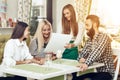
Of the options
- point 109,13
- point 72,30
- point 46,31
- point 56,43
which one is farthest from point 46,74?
point 109,13

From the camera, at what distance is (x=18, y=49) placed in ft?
9.46

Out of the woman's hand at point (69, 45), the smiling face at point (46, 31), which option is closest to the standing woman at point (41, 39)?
the smiling face at point (46, 31)

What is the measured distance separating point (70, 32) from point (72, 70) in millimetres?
1165

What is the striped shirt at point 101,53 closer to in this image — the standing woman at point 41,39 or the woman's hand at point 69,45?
the woman's hand at point 69,45

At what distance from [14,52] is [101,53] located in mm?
982

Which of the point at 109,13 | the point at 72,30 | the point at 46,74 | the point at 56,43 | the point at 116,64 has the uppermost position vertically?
the point at 109,13

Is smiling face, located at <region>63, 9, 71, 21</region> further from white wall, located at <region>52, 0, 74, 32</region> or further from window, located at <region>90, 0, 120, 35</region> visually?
white wall, located at <region>52, 0, 74, 32</region>

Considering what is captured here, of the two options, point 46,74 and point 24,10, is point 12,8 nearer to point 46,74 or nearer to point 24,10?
point 24,10

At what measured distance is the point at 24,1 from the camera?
4.40 meters

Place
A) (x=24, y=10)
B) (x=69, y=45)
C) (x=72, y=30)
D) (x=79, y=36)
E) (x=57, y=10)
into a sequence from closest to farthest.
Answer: (x=69, y=45)
(x=79, y=36)
(x=72, y=30)
(x=24, y=10)
(x=57, y=10)

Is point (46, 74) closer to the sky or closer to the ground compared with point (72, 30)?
closer to the ground

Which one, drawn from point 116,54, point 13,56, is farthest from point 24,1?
point 116,54

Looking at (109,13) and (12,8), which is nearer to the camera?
(12,8)

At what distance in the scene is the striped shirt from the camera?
2758mm
